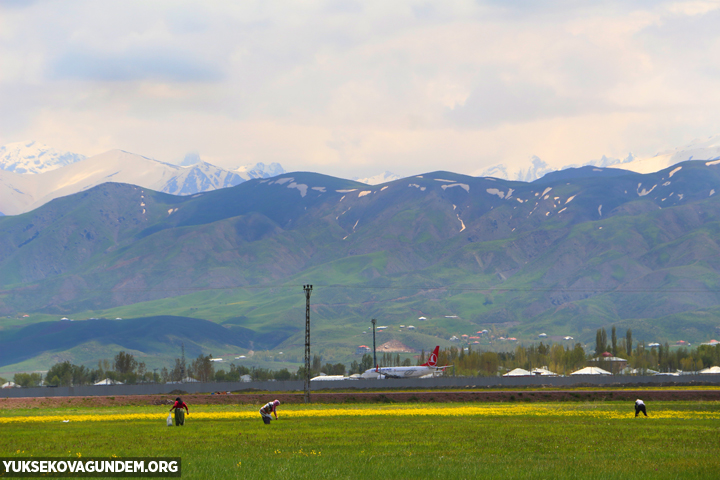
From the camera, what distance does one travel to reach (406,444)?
126 ft

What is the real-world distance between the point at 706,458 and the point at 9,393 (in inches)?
4213

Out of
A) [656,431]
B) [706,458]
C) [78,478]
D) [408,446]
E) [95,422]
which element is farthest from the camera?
[95,422]

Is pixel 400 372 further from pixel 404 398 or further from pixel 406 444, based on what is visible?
pixel 406 444

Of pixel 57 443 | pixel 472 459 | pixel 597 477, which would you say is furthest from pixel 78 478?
pixel 597 477

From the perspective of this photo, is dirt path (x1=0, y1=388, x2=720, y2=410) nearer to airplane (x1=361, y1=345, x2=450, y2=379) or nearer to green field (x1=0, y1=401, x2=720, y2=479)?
green field (x1=0, y1=401, x2=720, y2=479)

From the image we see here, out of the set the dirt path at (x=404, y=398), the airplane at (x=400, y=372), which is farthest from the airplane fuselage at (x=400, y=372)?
the dirt path at (x=404, y=398)

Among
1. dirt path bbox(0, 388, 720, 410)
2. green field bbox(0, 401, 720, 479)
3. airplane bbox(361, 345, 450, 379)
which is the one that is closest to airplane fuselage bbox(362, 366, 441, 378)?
airplane bbox(361, 345, 450, 379)

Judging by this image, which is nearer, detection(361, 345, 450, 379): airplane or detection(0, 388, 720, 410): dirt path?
detection(0, 388, 720, 410): dirt path

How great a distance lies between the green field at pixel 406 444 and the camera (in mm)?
30094

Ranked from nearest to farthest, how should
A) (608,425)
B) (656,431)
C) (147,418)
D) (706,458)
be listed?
(706,458), (656,431), (608,425), (147,418)

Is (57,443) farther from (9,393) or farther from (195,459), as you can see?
(9,393)

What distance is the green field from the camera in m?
30.1

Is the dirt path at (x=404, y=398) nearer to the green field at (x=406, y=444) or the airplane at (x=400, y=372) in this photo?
the green field at (x=406, y=444)

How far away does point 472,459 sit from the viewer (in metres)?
32.9
